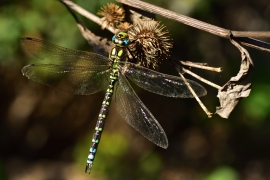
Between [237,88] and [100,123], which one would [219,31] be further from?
[100,123]

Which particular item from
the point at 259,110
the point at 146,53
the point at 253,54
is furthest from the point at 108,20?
the point at 253,54

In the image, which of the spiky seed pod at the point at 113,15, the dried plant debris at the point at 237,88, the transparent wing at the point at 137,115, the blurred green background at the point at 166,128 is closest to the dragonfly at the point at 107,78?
the transparent wing at the point at 137,115

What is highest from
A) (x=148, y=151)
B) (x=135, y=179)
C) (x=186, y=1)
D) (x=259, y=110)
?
(x=186, y=1)

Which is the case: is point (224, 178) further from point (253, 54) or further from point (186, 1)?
point (186, 1)

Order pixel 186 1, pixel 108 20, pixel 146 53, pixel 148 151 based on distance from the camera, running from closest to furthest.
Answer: pixel 146 53
pixel 108 20
pixel 186 1
pixel 148 151


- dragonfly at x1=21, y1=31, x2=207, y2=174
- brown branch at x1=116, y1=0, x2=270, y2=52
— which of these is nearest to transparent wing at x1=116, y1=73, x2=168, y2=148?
dragonfly at x1=21, y1=31, x2=207, y2=174

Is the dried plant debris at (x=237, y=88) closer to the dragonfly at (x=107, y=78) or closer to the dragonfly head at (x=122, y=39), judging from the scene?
the dragonfly at (x=107, y=78)
